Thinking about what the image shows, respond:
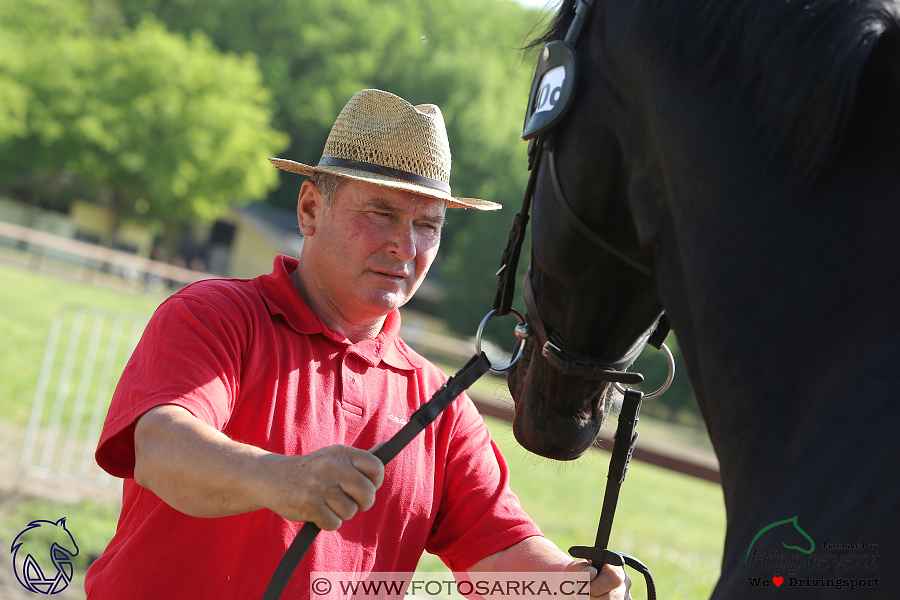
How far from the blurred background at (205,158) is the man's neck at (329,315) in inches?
314

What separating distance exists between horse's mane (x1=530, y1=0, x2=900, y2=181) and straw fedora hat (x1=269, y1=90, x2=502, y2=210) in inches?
44.1

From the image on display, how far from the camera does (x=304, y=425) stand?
80.4 inches

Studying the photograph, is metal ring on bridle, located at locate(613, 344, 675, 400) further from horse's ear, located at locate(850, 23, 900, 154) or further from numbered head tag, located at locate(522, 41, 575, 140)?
horse's ear, located at locate(850, 23, 900, 154)

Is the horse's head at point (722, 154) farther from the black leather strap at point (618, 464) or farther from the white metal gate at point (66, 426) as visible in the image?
the white metal gate at point (66, 426)

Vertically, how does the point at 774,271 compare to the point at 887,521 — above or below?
above

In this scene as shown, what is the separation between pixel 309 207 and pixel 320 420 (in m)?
0.68

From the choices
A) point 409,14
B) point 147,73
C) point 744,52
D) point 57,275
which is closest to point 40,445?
point 744,52

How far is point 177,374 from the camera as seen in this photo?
1775 mm

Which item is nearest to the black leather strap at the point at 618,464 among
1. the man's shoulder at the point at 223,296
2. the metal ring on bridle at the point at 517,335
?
the metal ring on bridle at the point at 517,335

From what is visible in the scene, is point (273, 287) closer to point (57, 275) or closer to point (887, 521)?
point (887, 521)

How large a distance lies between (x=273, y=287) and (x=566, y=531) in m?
6.58

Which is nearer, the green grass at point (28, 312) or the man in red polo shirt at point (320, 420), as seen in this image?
the man in red polo shirt at point (320, 420)

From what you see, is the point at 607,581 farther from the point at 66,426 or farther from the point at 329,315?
the point at 66,426

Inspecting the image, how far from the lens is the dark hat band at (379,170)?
7.27 ft
